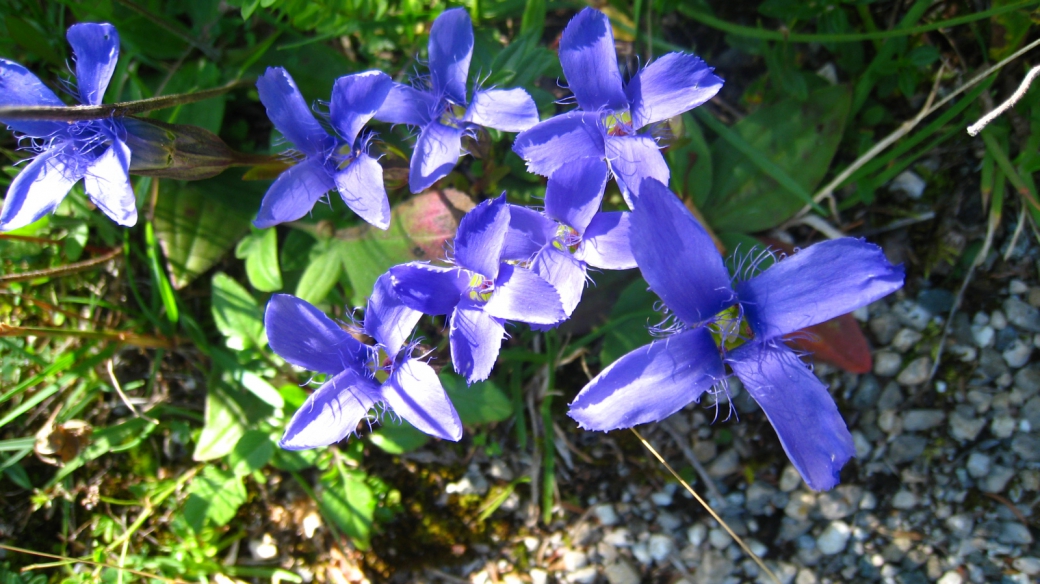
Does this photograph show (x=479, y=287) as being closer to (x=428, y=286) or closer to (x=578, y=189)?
(x=428, y=286)

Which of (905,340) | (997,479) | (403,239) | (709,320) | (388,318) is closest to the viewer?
(709,320)

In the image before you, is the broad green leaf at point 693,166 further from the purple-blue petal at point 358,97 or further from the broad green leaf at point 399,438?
the broad green leaf at point 399,438

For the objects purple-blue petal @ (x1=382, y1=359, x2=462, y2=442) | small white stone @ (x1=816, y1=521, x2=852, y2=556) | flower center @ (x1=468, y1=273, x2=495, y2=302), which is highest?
flower center @ (x1=468, y1=273, x2=495, y2=302)

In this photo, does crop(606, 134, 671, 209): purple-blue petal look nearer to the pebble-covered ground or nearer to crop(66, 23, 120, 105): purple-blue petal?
the pebble-covered ground

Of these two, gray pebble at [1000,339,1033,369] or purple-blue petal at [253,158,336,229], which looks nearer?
purple-blue petal at [253,158,336,229]

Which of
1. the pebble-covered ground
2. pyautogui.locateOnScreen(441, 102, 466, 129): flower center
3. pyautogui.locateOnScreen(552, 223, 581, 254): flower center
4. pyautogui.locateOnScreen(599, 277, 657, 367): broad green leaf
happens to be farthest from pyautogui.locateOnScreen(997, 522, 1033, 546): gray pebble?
pyautogui.locateOnScreen(441, 102, 466, 129): flower center

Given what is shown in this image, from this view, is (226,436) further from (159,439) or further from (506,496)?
(506,496)

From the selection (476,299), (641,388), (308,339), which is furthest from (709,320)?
(308,339)
